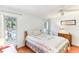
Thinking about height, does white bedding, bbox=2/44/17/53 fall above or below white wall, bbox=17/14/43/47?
below

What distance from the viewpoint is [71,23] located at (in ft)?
3.63

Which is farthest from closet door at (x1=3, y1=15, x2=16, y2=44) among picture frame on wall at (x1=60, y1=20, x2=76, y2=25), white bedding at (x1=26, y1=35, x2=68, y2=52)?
picture frame on wall at (x1=60, y1=20, x2=76, y2=25)

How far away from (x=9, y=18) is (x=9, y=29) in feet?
0.42

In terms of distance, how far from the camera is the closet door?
2.87 ft

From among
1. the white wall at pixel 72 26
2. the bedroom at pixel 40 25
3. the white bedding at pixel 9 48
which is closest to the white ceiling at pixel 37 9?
the bedroom at pixel 40 25

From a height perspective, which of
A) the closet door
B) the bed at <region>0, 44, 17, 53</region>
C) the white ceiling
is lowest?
the bed at <region>0, 44, 17, 53</region>

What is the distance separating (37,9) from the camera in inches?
37.7

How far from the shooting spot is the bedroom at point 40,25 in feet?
2.91

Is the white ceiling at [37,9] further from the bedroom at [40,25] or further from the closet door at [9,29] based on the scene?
the closet door at [9,29]

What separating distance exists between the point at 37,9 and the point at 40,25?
0.70ft

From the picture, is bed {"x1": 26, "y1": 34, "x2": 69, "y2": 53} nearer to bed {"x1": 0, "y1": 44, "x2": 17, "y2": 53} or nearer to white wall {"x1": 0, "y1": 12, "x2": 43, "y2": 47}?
white wall {"x1": 0, "y1": 12, "x2": 43, "y2": 47}

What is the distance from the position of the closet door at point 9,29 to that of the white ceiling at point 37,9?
0.40 feet
